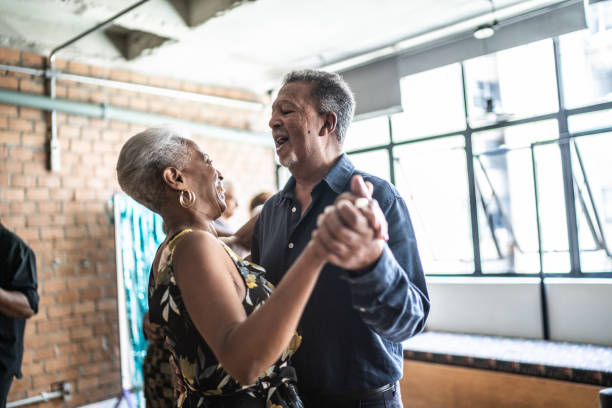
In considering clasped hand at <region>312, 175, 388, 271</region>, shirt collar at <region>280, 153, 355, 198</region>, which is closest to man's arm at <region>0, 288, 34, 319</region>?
shirt collar at <region>280, 153, 355, 198</region>

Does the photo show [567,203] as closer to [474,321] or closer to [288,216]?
[474,321]

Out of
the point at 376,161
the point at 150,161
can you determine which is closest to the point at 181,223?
the point at 150,161

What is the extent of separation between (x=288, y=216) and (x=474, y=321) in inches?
146

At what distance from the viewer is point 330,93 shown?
1.62 meters

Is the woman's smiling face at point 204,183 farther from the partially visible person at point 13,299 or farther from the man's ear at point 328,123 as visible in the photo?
the partially visible person at point 13,299

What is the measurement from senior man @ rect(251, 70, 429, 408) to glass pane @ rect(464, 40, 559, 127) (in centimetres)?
290

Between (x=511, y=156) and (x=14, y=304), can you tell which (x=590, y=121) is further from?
(x=14, y=304)

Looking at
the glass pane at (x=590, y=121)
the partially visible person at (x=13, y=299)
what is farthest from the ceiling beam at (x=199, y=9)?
the glass pane at (x=590, y=121)

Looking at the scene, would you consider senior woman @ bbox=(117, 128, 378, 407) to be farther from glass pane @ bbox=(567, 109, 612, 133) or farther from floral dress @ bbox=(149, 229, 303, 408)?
glass pane @ bbox=(567, 109, 612, 133)

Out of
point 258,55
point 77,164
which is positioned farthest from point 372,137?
point 77,164

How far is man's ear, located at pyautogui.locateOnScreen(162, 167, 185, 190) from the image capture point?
4.23 ft

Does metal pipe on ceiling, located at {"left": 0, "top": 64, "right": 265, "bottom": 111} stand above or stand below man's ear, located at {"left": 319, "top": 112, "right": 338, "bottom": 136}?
above

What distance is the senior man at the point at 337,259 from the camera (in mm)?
994

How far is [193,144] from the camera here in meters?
1.39
